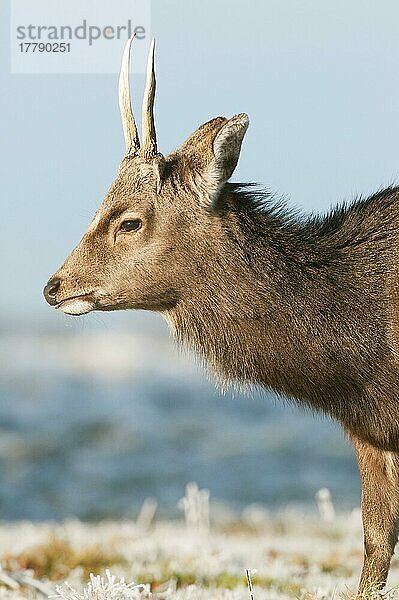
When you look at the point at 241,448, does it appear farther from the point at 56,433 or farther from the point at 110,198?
the point at 110,198

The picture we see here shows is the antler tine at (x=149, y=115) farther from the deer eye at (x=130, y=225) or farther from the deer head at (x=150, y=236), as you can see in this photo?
the deer eye at (x=130, y=225)

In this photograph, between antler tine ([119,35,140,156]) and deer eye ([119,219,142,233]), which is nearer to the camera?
deer eye ([119,219,142,233])

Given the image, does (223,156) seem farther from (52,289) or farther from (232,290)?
(52,289)

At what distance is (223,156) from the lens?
6.62 m

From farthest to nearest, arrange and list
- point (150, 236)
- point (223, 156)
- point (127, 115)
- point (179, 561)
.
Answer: point (179, 561) → point (127, 115) → point (150, 236) → point (223, 156)

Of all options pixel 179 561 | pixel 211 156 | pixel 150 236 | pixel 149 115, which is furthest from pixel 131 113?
pixel 179 561

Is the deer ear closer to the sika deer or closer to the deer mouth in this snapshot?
the sika deer

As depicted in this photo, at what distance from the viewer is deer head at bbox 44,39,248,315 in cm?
674

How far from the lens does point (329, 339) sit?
6777 millimetres

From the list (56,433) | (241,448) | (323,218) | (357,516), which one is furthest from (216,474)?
(323,218)

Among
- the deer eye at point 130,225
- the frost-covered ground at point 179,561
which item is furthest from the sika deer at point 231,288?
the frost-covered ground at point 179,561

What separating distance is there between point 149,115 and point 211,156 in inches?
17.0

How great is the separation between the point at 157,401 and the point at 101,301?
24096 millimetres

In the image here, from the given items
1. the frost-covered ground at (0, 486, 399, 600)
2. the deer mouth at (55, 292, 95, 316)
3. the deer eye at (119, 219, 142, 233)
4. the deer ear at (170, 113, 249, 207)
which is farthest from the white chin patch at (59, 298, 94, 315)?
the frost-covered ground at (0, 486, 399, 600)
